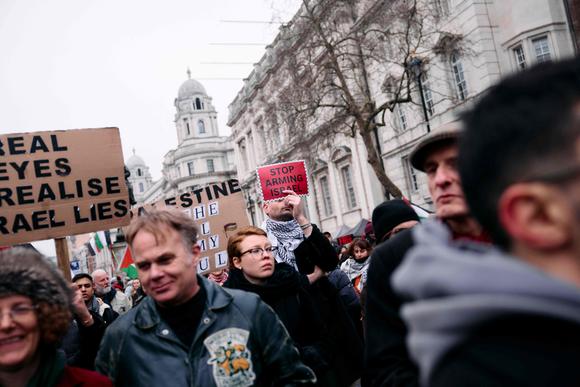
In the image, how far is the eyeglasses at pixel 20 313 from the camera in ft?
6.91

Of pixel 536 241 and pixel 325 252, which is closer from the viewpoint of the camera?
pixel 536 241

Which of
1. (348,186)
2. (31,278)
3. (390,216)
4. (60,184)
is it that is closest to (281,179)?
(60,184)

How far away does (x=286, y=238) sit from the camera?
4664mm

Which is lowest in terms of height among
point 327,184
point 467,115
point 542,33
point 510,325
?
point 510,325

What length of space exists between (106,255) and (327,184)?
5048 centimetres

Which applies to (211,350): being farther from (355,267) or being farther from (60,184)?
(355,267)

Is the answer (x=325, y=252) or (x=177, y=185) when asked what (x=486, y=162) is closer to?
(x=325, y=252)

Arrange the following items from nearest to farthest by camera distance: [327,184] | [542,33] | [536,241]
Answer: [536,241] → [542,33] → [327,184]

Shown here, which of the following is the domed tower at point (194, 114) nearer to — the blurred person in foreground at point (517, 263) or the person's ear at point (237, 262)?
the person's ear at point (237, 262)

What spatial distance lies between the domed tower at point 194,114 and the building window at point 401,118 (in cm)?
5903

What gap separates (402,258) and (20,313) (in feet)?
4.79

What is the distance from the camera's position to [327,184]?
112 ft

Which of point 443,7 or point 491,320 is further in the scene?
point 443,7

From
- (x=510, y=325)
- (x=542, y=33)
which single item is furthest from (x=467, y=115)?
(x=542, y=33)
